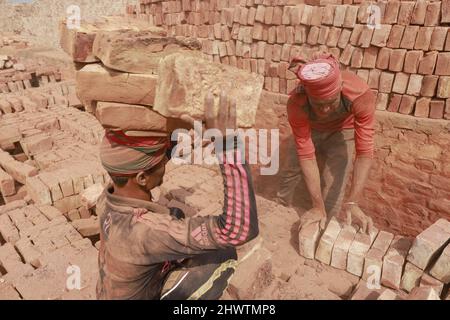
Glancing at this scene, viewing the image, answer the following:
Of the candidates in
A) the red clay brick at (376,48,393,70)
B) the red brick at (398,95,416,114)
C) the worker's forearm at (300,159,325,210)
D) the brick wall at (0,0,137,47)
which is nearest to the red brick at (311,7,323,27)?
the red clay brick at (376,48,393,70)

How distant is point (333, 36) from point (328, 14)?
0.37 meters

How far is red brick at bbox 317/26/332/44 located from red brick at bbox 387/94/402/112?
1.53 meters

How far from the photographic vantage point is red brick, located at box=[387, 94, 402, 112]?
4.96 metres

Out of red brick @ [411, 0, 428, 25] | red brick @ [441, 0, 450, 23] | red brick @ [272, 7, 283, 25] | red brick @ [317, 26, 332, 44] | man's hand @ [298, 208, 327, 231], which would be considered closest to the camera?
man's hand @ [298, 208, 327, 231]

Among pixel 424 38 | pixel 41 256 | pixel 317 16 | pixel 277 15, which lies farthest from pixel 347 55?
pixel 41 256

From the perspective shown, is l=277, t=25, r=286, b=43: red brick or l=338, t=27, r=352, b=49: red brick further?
l=277, t=25, r=286, b=43: red brick

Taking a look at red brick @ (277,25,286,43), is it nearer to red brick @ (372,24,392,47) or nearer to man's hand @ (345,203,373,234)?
red brick @ (372,24,392,47)

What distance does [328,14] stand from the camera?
17.7 ft

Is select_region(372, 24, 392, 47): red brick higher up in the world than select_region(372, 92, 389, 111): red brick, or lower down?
higher up

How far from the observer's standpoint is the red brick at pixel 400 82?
483 cm

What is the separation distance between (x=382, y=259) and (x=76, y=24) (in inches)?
108

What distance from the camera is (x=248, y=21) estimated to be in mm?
6602

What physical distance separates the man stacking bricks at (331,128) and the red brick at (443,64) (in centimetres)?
191

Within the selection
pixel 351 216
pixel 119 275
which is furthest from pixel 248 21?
pixel 119 275
